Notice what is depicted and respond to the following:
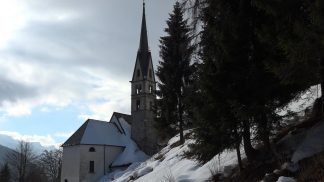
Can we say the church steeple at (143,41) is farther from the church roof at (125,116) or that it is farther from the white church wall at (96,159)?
the white church wall at (96,159)

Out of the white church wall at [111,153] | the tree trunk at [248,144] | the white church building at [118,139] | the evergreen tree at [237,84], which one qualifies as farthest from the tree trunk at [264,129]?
the white church wall at [111,153]

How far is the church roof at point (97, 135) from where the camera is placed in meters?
55.6

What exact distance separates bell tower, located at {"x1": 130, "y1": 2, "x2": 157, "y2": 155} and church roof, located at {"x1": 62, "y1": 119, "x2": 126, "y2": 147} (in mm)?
2405

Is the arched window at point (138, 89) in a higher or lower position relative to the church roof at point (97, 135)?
higher

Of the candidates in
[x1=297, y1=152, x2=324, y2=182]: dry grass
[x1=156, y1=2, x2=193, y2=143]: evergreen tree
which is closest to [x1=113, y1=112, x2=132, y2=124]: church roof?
[x1=156, y1=2, x2=193, y2=143]: evergreen tree

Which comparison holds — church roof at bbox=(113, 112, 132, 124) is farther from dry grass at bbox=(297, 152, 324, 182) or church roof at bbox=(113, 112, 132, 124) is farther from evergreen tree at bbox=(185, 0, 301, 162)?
dry grass at bbox=(297, 152, 324, 182)

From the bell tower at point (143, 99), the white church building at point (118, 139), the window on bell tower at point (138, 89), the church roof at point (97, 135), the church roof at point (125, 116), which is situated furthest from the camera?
the church roof at point (125, 116)

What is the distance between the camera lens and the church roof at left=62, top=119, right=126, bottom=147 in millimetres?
55584

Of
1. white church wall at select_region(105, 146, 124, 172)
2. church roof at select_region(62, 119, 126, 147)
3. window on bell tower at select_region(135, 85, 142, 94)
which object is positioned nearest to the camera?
church roof at select_region(62, 119, 126, 147)

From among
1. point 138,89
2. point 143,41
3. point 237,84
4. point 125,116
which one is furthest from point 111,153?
point 237,84

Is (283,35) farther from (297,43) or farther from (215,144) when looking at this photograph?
(215,144)

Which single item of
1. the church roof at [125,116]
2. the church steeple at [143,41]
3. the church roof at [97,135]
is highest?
the church steeple at [143,41]

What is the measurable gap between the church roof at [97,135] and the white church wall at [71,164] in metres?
0.90

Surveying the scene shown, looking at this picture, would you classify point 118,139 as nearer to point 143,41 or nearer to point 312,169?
point 143,41
